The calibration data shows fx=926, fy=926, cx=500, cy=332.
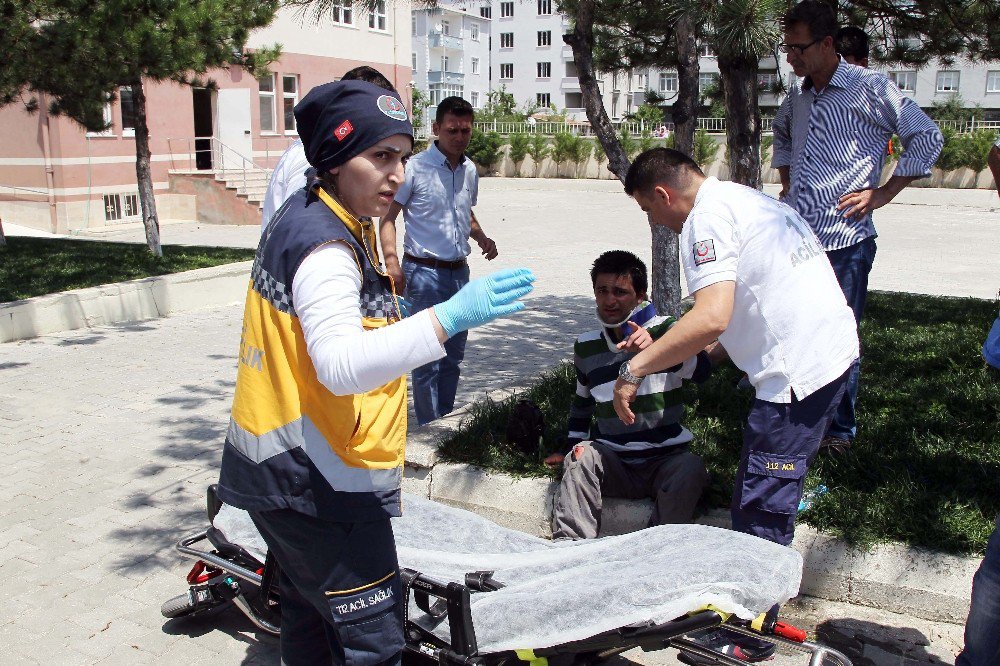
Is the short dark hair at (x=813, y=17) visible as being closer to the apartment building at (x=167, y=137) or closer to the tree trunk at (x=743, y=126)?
the tree trunk at (x=743, y=126)

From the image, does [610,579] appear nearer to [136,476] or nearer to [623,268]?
[623,268]

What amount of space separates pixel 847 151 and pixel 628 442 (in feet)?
5.88

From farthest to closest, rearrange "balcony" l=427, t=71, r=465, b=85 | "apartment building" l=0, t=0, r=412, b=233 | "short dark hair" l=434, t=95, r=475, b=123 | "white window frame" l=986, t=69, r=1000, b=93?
"balcony" l=427, t=71, r=465, b=85
"white window frame" l=986, t=69, r=1000, b=93
"apartment building" l=0, t=0, r=412, b=233
"short dark hair" l=434, t=95, r=475, b=123

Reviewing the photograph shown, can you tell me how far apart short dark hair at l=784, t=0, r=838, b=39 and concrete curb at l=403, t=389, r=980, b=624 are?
90.2 inches

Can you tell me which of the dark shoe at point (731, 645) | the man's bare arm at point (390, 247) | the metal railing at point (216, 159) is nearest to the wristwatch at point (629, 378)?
the dark shoe at point (731, 645)

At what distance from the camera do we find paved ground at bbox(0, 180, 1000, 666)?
361 centimetres

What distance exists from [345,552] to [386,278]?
2.23ft

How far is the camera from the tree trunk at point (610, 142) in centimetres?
584

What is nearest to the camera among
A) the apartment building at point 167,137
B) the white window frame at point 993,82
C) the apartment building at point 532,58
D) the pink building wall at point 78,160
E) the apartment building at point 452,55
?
the pink building wall at point 78,160

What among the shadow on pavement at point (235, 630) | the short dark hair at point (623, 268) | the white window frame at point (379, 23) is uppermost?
the white window frame at point (379, 23)

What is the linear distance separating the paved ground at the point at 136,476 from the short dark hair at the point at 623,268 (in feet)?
5.04

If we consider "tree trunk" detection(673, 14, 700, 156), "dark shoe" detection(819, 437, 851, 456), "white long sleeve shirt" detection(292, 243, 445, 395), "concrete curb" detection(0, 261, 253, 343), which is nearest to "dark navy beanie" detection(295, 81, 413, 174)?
"white long sleeve shirt" detection(292, 243, 445, 395)

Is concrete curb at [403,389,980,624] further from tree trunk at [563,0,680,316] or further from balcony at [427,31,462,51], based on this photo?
balcony at [427,31,462,51]

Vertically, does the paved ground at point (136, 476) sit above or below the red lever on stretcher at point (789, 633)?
below
